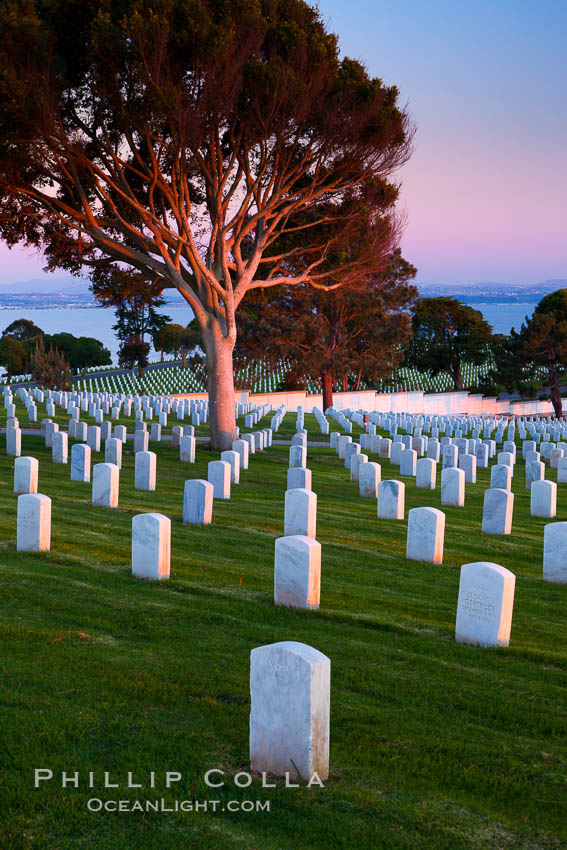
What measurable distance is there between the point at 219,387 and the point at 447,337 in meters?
60.8

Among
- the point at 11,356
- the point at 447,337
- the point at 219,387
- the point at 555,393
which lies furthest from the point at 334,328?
the point at 219,387

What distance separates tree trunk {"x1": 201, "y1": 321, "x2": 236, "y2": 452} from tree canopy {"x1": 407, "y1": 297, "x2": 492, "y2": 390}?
5785 centimetres

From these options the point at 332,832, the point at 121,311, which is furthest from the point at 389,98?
the point at 121,311

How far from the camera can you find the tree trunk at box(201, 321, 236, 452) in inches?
867

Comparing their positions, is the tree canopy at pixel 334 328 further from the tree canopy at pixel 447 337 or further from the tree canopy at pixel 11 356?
the tree canopy at pixel 11 356

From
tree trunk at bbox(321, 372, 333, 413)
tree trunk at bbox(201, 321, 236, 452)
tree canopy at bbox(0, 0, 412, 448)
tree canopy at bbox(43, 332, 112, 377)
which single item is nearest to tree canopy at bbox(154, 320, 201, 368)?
tree canopy at bbox(43, 332, 112, 377)

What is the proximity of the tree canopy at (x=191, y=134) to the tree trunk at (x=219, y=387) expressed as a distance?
4 cm

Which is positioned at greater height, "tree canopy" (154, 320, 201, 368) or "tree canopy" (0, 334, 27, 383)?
"tree canopy" (154, 320, 201, 368)

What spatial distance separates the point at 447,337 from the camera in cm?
8000

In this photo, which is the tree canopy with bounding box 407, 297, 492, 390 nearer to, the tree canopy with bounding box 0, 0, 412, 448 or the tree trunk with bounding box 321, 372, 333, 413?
the tree trunk with bounding box 321, 372, 333, 413

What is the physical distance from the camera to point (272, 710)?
13.8 ft

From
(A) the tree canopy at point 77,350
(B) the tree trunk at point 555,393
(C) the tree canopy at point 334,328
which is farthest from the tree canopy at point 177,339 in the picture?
(B) the tree trunk at point 555,393

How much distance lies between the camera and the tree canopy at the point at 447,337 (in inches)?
3068

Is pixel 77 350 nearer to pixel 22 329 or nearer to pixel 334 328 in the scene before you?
pixel 22 329
